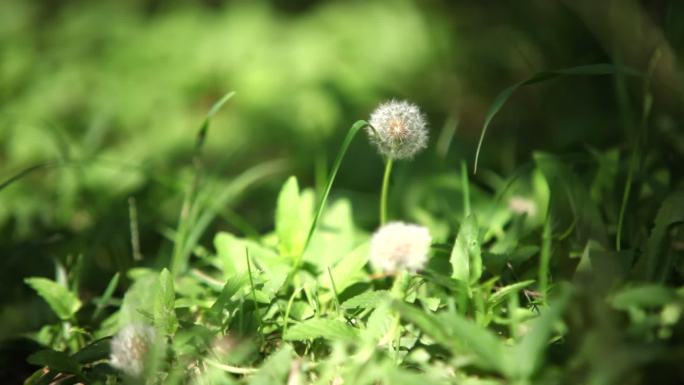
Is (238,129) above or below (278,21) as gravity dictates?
below

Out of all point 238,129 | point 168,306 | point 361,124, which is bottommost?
point 238,129

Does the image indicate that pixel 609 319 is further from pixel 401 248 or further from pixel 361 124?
pixel 361 124

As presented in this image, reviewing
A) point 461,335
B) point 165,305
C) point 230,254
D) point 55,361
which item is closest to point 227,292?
point 165,305

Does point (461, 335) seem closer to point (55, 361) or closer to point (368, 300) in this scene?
point (368, 300)

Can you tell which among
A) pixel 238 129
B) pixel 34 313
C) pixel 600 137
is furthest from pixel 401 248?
pixel 238 129

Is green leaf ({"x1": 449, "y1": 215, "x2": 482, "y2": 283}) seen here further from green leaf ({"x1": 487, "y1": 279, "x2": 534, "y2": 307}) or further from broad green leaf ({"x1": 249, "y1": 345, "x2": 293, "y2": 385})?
broad green leaf ({"x1": 249, "y1": 345, "x2": 293, "y2": 385})

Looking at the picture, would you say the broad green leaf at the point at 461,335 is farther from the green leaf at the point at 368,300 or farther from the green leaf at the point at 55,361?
the green leaf at the point at 55,361

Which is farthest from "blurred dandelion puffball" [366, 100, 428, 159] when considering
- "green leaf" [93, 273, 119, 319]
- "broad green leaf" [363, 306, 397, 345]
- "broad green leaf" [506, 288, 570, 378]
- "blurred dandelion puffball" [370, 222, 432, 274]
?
"green leaf" [93, 273, 119, 319]

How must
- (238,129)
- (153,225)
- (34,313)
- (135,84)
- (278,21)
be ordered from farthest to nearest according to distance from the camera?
(278,21)
(135,84)
(238,129)
(153,225)
(34,313)
